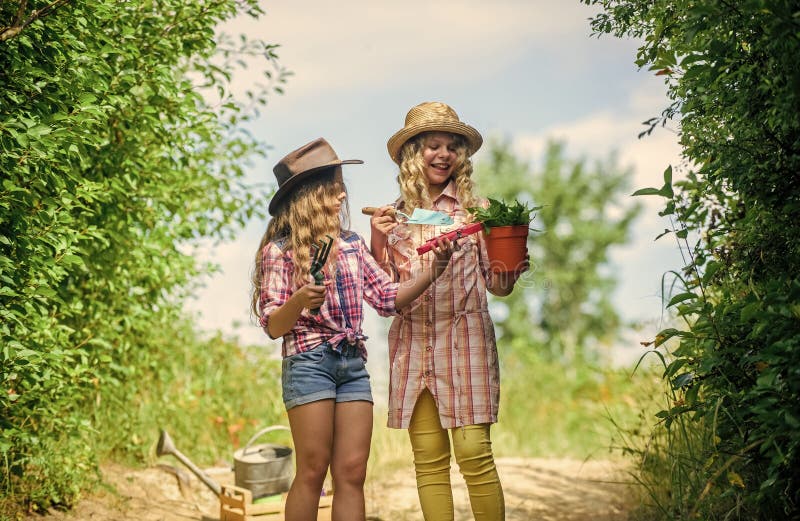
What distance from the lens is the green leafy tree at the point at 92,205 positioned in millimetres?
3744

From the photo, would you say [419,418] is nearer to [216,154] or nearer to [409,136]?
[409,136]

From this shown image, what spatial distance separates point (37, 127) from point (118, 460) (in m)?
3.18

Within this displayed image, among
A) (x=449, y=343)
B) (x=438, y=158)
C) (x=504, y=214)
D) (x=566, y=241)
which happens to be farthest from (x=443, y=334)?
(x=566, y=241)

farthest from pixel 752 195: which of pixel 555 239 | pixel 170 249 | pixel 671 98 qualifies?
pixel 555 239

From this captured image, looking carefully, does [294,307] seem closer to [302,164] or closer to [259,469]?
[302,164]

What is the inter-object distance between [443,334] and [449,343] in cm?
5

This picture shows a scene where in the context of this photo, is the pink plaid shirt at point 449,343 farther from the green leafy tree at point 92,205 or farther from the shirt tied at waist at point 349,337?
the green leafy tree at point 92,205

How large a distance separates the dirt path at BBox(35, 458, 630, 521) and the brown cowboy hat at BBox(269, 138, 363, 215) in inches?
92.1

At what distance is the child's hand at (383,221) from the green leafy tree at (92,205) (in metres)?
1.47

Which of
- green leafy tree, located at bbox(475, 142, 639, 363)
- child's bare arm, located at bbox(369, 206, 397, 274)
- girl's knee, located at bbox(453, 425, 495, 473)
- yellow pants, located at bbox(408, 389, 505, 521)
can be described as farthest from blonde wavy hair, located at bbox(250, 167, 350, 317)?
green leafy tree, located at bbox(475, 142, 639, 363)

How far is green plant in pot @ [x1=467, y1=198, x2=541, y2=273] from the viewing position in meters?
3.33

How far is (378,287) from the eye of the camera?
11.6 feet

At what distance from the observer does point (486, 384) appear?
3486 millimetres

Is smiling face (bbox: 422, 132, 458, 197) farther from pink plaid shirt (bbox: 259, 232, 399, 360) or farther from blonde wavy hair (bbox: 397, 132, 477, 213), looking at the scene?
pink plaid shirt (bbox: 259, 232, 399, 360)
